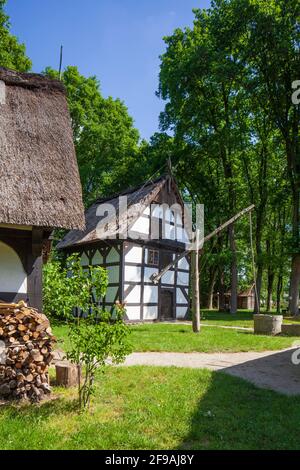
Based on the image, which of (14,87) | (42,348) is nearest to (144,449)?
(42,348)

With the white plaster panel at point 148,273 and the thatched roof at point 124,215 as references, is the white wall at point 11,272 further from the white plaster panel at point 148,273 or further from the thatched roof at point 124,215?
the white plaster panel at point 148,273

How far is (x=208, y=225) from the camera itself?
1211 inches

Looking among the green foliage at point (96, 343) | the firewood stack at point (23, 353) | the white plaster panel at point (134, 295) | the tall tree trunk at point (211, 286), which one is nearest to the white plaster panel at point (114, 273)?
the white plaster panel at point (134, 295)

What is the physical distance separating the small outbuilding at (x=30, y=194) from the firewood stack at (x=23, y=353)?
3.83 ft

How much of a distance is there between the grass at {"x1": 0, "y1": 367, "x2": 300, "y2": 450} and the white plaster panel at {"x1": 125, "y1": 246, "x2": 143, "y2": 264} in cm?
1200

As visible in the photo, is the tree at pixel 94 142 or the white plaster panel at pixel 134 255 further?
the tree at pixel 94 142

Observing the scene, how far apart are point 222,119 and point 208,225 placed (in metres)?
7.69

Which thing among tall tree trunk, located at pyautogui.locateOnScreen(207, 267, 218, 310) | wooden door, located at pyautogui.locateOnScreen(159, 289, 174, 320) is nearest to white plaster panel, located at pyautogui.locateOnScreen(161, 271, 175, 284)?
wooden door, located at pyautogui.locateOnScreen(159, 289, 174, 320)

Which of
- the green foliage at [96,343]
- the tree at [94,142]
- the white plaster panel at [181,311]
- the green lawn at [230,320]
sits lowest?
the green lawn at [230,320]

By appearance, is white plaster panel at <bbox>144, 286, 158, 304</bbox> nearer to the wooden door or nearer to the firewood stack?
the wooden door

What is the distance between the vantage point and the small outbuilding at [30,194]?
7254 mm

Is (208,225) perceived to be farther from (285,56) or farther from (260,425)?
(260,425)

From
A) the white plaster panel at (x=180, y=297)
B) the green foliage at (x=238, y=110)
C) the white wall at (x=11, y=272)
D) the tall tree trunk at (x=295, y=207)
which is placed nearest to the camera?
the white wall at (x=11, y=272)

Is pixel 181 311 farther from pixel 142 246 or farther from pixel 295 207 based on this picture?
pixel 295 207
